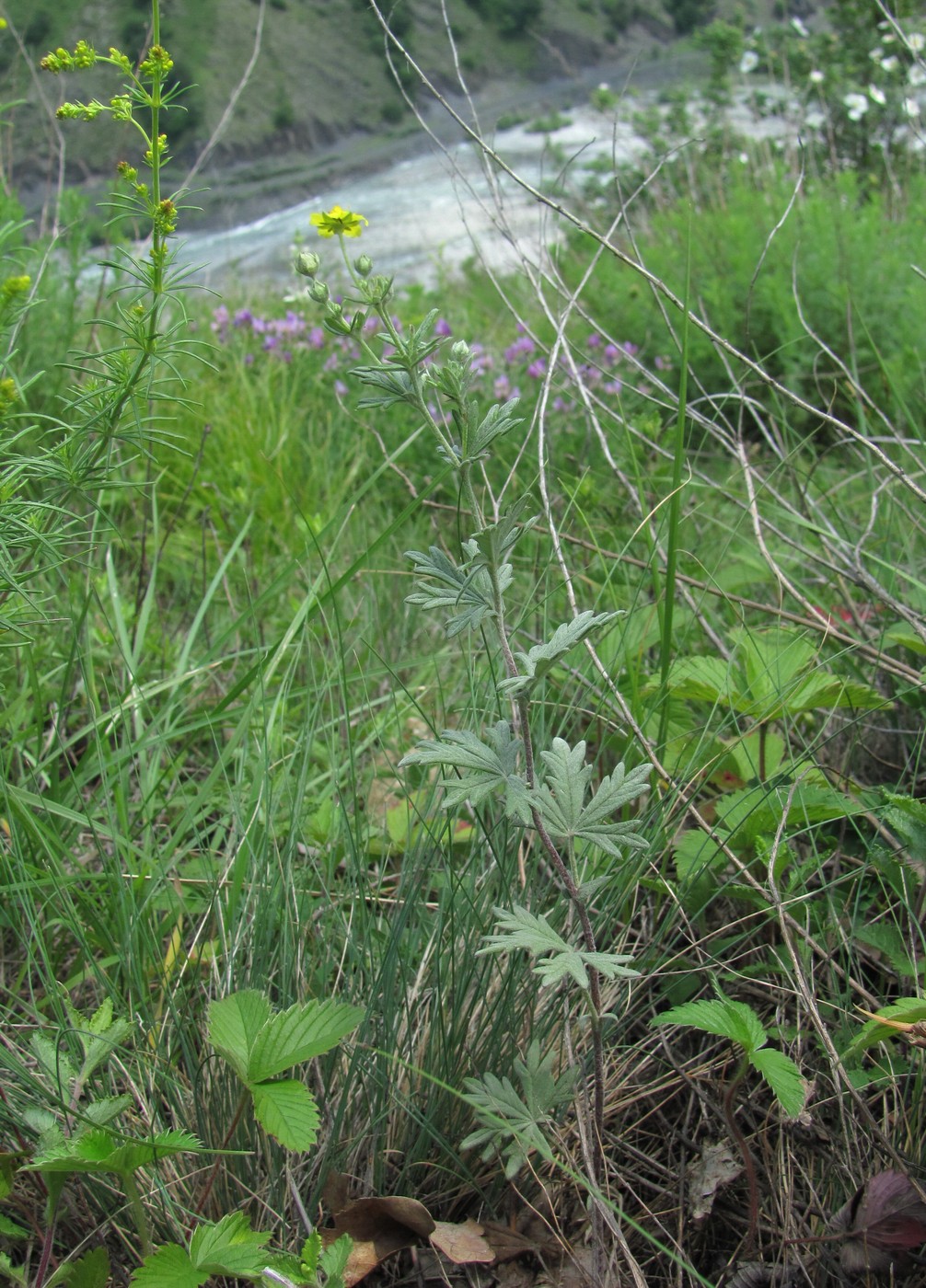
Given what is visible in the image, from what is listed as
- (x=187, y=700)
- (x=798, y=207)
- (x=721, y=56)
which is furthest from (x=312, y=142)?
(x=187, y=700)

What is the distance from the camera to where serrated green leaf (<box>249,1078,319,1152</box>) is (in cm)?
92

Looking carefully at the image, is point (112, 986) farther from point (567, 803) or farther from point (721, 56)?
point (721, 56)

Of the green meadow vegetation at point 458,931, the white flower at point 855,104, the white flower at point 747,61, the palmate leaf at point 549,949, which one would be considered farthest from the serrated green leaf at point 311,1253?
the white flower at point 747,61

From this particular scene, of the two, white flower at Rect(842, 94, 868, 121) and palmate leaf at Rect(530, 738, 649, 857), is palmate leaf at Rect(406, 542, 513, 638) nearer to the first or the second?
palmate leaf at Rect(530, 738, 649, 857)

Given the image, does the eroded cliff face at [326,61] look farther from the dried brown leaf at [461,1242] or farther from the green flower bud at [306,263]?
the dried brown leaf at [461,1242]

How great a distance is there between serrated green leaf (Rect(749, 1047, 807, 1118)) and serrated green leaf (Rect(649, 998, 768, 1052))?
13mm

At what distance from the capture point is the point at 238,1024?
1.00 metres

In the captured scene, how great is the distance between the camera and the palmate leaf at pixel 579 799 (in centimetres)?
91

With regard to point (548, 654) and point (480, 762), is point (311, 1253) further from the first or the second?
point (548, 654)

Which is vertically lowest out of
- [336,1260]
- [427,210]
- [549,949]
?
[336,1260]

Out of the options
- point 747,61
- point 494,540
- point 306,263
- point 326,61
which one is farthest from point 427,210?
point 494,540

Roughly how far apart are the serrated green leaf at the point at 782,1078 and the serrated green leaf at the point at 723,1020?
0.04ft

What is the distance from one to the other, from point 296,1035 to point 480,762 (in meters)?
0.33

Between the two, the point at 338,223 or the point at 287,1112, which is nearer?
the point at 287,1112
